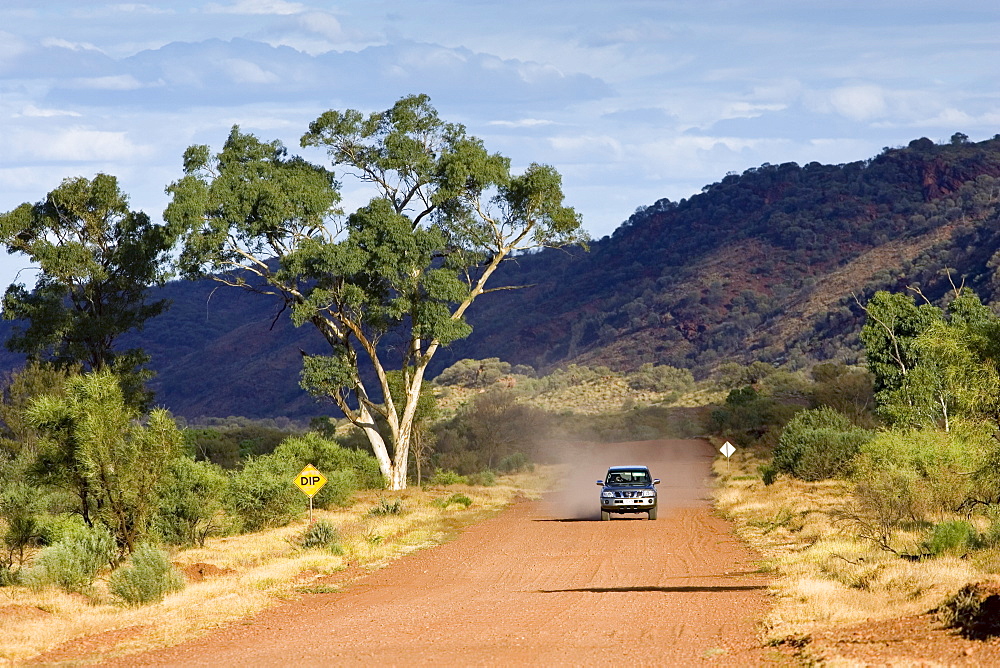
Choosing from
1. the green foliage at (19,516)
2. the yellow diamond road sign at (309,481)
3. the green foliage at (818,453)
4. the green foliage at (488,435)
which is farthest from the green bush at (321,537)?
the green foliage at (488,435)

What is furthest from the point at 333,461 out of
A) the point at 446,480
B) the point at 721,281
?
Result: the point at 721,281

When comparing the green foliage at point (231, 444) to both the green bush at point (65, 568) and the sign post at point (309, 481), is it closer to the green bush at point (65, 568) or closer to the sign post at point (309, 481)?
the sign post at point (309, 481)

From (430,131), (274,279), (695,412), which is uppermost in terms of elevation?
(430,131)

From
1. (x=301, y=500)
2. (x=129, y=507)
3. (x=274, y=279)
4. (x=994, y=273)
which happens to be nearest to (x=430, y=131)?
(x=274, y=279)

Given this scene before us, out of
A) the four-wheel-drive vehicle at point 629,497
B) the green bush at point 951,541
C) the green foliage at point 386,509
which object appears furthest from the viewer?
the green foliage at point 386,509

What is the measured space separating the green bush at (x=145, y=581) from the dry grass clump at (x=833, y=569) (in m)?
9.62

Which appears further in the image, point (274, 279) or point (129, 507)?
point (274, 279)

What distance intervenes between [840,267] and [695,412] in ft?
145

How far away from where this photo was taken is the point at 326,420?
6788 cm

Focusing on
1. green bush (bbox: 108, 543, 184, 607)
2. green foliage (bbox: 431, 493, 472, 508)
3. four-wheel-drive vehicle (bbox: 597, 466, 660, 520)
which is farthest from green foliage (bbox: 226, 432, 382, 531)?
green bush (bbox: 108, 543, 184, 607)

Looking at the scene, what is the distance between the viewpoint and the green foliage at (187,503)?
92.4ft

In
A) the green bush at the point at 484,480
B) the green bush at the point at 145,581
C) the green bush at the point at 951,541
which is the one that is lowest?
the green bush at the point at 484,480

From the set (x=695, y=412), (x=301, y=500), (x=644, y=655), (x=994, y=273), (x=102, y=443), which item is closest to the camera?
(x=644, y=655)

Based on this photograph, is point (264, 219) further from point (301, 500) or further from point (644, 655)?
point (644, 655)
